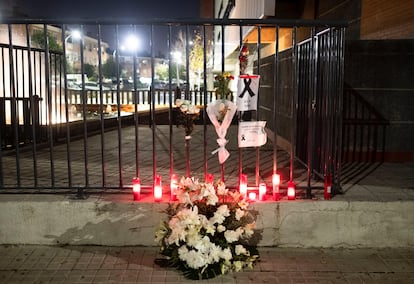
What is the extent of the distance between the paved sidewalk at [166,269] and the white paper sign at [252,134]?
3.88 ft

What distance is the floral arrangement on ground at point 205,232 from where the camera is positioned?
14.5 ft

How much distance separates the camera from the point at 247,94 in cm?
522

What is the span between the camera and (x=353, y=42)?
748 cm

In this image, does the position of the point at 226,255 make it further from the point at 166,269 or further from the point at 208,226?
the point at 166,269

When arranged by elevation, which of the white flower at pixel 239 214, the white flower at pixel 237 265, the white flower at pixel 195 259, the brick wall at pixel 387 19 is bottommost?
the white flower at pixel 237 265

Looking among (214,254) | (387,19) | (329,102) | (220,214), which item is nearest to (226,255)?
(214,254)

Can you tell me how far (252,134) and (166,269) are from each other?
66.9 inches

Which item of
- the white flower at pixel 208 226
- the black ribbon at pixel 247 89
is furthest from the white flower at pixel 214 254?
the black ribbon at pixel 247 89

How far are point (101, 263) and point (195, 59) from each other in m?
41.9

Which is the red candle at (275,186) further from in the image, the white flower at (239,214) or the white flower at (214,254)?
the white flower at (214,254)

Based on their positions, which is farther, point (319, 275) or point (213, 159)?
point (213, 159)

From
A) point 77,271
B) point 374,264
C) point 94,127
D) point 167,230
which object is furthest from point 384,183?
point 94,127

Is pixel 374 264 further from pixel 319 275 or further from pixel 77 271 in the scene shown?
pixel 77 271

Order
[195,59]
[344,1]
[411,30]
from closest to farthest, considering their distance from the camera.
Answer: [411,30] → [344,1] → [195,59]
